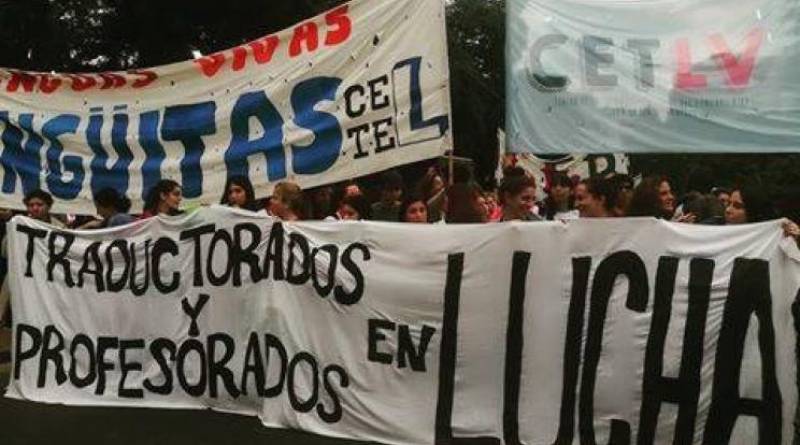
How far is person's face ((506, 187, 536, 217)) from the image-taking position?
6629mm

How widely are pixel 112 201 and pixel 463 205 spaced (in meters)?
2.84

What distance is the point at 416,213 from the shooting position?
24.8ft

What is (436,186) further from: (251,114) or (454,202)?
(454,202)

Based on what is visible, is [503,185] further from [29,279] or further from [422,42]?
[29,279]

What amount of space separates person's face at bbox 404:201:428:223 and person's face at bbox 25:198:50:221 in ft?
10.1

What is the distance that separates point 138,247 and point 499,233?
2778 millimetres

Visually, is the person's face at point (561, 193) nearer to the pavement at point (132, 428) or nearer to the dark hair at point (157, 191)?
the dark hair at point (157, 191)

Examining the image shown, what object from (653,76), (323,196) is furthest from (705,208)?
(323,196)

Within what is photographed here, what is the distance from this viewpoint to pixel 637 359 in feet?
18.4

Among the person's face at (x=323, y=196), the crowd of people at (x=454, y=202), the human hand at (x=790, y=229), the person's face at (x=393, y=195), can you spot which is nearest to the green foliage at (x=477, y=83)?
the person's face at (x=323, y=196)

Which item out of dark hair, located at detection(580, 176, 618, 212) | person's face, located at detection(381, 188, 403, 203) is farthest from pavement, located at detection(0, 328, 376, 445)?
person's face, located at detection(381, 188, 403, 203)

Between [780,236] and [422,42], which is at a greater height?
[422,42]

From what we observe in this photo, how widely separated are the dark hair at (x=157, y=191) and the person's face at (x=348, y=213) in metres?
1.26

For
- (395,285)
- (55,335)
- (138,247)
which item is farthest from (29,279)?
(395,285)
